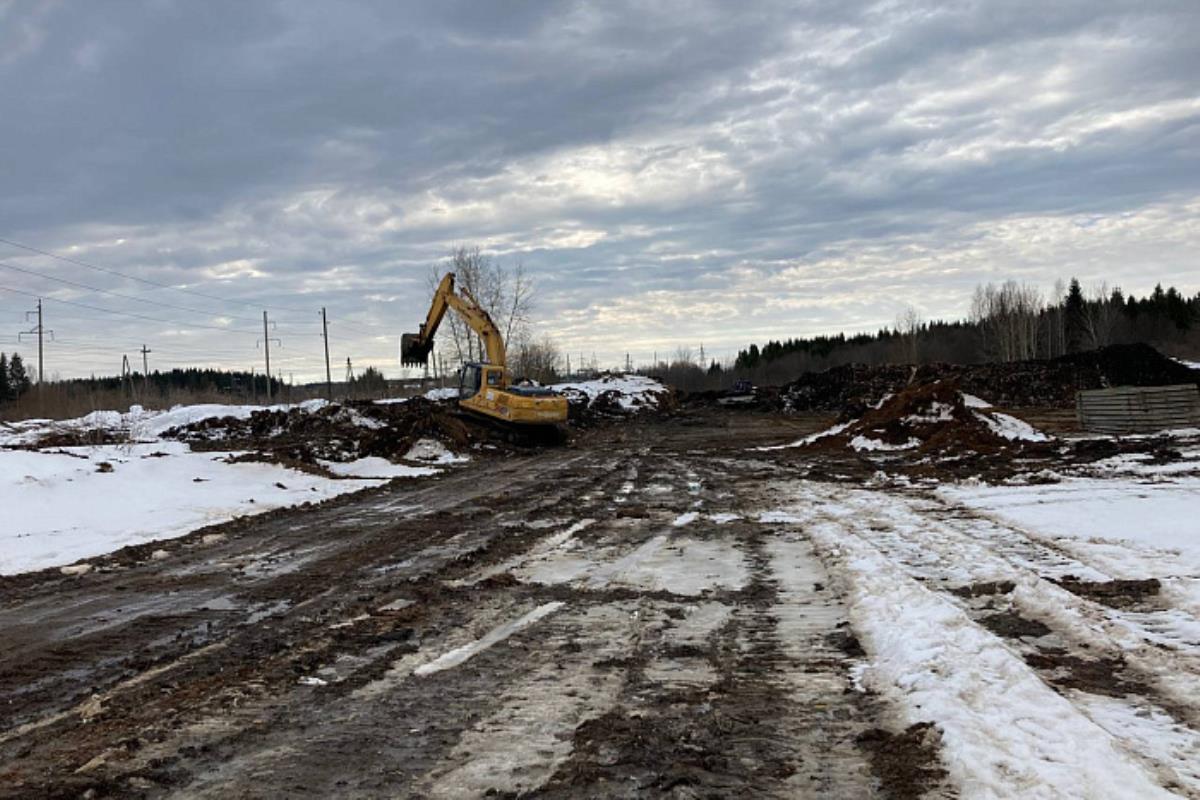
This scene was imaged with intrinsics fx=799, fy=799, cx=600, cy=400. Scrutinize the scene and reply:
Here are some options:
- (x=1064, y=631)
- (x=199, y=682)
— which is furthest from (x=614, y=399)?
(x=199, y=682)

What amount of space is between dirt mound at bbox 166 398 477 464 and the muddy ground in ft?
36.4

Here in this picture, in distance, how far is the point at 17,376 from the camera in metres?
104

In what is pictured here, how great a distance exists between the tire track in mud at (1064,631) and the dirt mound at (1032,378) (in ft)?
85.1

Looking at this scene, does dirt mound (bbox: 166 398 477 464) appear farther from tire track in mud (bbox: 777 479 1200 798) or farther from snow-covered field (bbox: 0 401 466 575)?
tire track in mud (bbox: 777 479 1200 798)

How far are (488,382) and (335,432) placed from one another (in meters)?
5.18

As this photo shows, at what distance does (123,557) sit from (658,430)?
28.5 metres

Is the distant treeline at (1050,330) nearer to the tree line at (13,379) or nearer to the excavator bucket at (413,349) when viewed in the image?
the excavator bucket at (413,349)

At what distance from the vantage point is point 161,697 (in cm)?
468

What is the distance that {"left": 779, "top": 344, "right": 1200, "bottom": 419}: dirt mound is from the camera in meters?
38.8

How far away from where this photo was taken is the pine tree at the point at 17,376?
9200 centimetres

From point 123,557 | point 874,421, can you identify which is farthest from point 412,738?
point 874,421

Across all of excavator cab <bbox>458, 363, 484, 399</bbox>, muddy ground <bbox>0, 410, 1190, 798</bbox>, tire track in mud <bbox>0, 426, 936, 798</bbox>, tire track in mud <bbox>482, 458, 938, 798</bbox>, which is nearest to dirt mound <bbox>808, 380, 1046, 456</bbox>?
muddy ground <bbox>0, 410, 1190, 798</bbox>

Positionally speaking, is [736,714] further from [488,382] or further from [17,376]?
[17,376]

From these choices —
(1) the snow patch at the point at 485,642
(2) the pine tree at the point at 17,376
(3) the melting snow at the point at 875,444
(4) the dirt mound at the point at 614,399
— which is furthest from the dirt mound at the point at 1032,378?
(2) the pine tree at the point at 17,376
